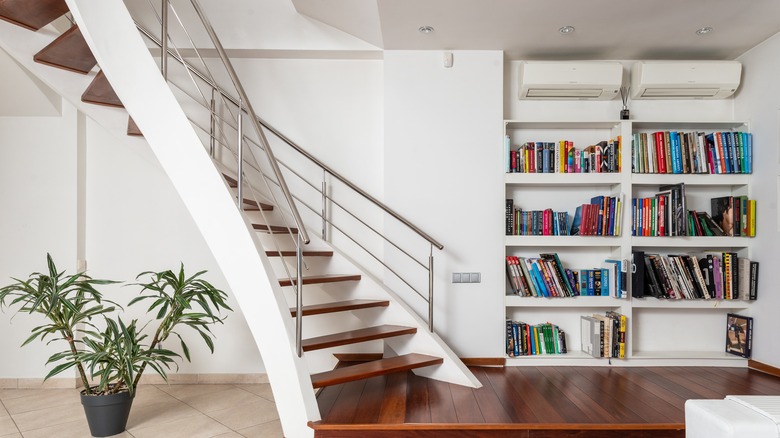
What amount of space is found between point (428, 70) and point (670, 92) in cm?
201

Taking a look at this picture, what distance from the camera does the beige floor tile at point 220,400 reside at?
3.45 metres

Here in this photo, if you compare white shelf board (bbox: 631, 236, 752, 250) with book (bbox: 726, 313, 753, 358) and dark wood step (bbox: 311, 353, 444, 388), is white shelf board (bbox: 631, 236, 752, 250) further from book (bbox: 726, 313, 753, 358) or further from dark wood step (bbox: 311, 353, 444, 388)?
dark wood step (bbox: 311, 353, 444, 388)

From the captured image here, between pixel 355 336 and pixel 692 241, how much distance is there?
2.84 m

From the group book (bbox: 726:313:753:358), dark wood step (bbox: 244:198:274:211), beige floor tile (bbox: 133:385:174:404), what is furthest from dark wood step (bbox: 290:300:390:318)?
book (bbox: 726:313:753:358)

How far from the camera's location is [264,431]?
3.01 metres

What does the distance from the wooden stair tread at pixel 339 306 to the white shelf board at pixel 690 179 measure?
2312 mm

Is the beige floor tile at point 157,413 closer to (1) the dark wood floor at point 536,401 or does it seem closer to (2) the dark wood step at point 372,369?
(1) the dark wood floor at point 536,401

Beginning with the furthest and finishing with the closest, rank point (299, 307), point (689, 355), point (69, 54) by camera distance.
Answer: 1. point (689, 355)
2. point (69, 54)
3. point (299, 307)

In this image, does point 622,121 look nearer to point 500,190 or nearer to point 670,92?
point 670,92

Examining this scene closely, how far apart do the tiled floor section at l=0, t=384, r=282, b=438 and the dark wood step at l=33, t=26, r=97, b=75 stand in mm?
→ 2330

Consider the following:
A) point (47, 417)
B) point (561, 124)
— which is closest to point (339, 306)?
point (47, 417)

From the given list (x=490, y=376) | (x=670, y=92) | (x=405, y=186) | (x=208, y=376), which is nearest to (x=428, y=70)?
(x=405, y=186)

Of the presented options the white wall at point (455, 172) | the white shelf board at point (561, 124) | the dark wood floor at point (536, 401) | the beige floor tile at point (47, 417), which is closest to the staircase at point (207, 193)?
the dark wood floor at point (536, 401)

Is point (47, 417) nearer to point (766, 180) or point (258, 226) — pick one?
point (258, 226)
